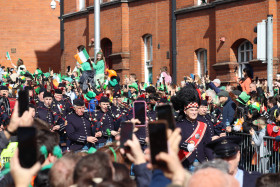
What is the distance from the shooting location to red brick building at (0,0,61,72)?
147 feet

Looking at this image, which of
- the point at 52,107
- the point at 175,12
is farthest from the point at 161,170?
the point at 175,12

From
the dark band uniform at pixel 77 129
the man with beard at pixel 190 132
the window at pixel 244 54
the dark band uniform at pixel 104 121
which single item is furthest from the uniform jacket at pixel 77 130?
the window at pixel 244 54

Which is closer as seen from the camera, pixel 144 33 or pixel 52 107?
pixel 52 107

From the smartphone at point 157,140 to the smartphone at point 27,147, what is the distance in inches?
29.1

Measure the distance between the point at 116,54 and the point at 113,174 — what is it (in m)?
26.1

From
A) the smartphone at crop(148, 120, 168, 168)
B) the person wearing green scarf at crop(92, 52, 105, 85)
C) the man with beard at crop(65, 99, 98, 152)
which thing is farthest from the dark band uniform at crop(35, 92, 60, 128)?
the smartphone at crop(148, 120, 168, 168)

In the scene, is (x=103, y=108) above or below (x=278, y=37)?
below

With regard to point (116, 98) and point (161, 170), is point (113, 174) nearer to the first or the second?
point (161, 170)

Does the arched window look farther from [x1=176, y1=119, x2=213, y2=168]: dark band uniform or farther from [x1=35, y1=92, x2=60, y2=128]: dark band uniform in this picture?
[x1=176, y1=119, x2=213, y2=168]: dark band uniform

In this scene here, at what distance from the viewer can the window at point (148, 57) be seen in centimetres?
2952

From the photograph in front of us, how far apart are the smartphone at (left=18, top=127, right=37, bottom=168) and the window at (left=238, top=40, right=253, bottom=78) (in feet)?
64.9

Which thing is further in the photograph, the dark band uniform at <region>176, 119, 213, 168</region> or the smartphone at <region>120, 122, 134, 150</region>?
the dark band uniform at <region>176, 119, 213, 168</region>

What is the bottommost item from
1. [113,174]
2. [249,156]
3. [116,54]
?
[249,156]

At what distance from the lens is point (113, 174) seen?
4.86 meters
